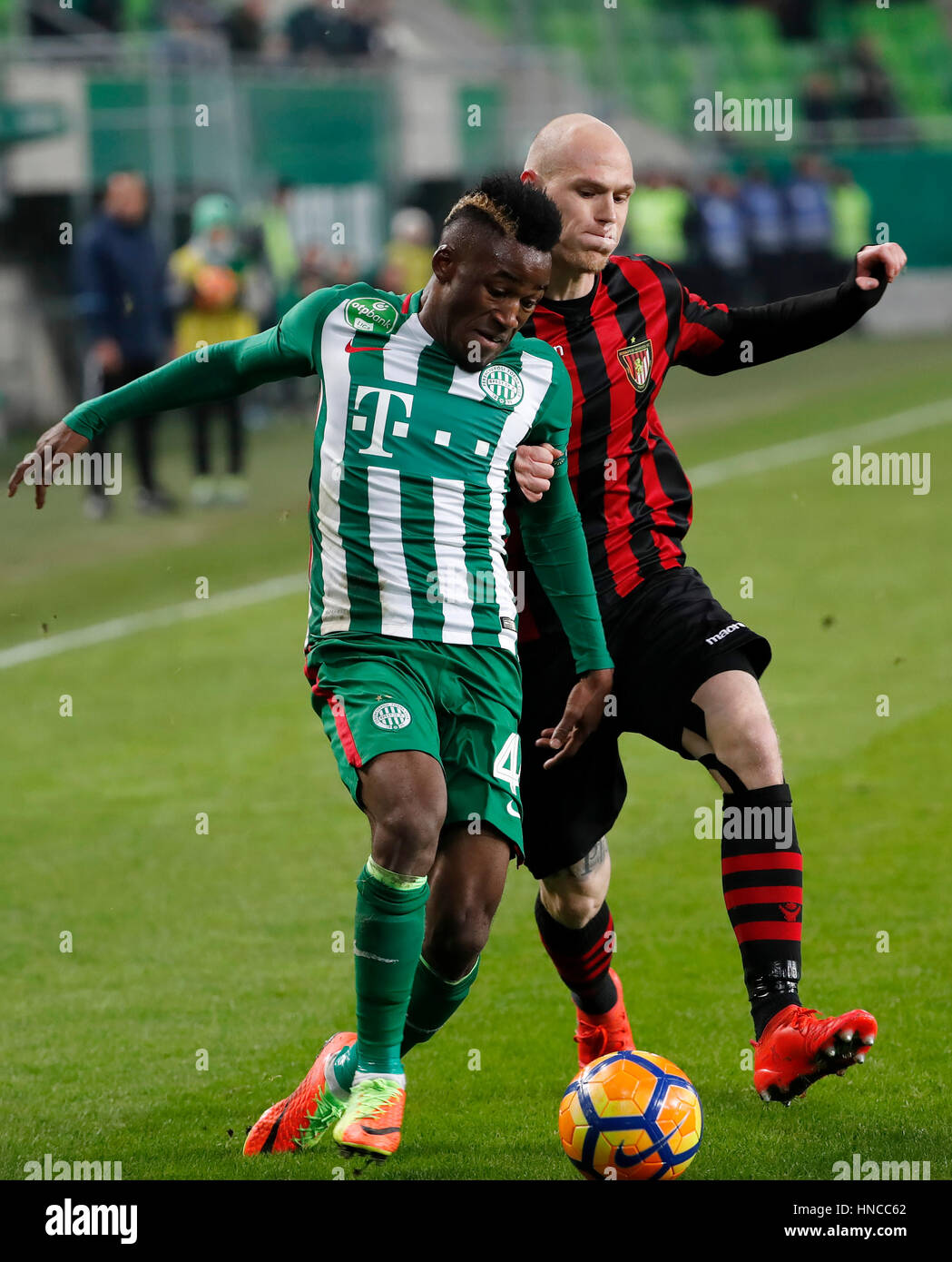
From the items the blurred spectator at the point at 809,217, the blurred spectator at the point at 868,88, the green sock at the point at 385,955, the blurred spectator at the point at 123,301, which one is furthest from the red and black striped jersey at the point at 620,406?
the blurred spectator at the point at 868,88

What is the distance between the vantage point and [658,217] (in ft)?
74.2

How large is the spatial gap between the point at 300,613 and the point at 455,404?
22.8 feet

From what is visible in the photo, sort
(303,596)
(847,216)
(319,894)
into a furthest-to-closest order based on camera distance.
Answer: (847,216), (303,596), (319,894)

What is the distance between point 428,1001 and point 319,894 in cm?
214

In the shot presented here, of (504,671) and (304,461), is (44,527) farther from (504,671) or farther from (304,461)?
(504,671)

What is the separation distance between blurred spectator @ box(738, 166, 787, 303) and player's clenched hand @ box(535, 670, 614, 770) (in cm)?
2075

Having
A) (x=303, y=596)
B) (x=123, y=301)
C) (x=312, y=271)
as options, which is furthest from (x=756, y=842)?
(x=312, y=271)

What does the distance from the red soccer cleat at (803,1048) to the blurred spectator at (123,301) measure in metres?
9.88

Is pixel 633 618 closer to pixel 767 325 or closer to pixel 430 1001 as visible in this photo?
pixel 767 325

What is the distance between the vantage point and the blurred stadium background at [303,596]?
186 inches

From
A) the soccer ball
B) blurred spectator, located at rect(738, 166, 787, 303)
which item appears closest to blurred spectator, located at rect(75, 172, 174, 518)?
the soccer ball

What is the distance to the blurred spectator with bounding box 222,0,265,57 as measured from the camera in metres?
19.4

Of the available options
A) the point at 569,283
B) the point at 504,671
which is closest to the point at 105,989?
the point at 504,671

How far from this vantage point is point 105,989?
5.39m
